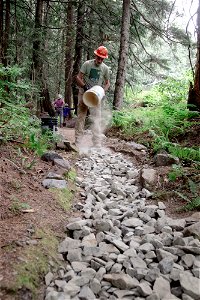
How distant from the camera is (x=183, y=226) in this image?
3.41 meters

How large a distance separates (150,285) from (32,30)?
9.45 m

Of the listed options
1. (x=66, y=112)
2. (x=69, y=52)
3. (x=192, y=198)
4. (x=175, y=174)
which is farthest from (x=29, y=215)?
(x=66, y=112)

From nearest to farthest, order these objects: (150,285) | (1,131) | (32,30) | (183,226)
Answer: (150,285)
(183,226)
(1,131)
(32,30)

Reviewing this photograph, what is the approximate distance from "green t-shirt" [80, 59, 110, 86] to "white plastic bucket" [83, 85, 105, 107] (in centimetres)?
57

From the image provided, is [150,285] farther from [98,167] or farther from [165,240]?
[98,167]

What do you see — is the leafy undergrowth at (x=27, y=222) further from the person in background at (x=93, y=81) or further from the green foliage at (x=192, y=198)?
the person in background at (x=93, y=81)

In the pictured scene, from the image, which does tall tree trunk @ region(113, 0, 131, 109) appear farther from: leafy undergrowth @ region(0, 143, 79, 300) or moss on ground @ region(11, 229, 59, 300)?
moss on ground @ region(11, 229, 59, 300)

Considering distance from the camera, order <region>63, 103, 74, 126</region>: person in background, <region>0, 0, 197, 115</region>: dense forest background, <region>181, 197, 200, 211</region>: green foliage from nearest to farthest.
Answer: <region>181, 197, 200, 211</region>: green foliage → <region>0, 0, 197, 115</region>: dense forest background → <region>63, 103, 74, 126</region>: person in background

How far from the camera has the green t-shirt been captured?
7230mm

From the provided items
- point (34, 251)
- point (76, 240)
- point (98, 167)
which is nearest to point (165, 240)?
point (76, 240)

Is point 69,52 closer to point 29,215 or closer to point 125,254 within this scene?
point 29,215

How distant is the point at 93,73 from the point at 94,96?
2.71ft

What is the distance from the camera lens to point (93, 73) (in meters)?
7.26

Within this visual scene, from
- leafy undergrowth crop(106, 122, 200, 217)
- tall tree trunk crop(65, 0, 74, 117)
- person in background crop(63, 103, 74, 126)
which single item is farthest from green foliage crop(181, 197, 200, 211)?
person in background crop(63, 103, 74, 126)
